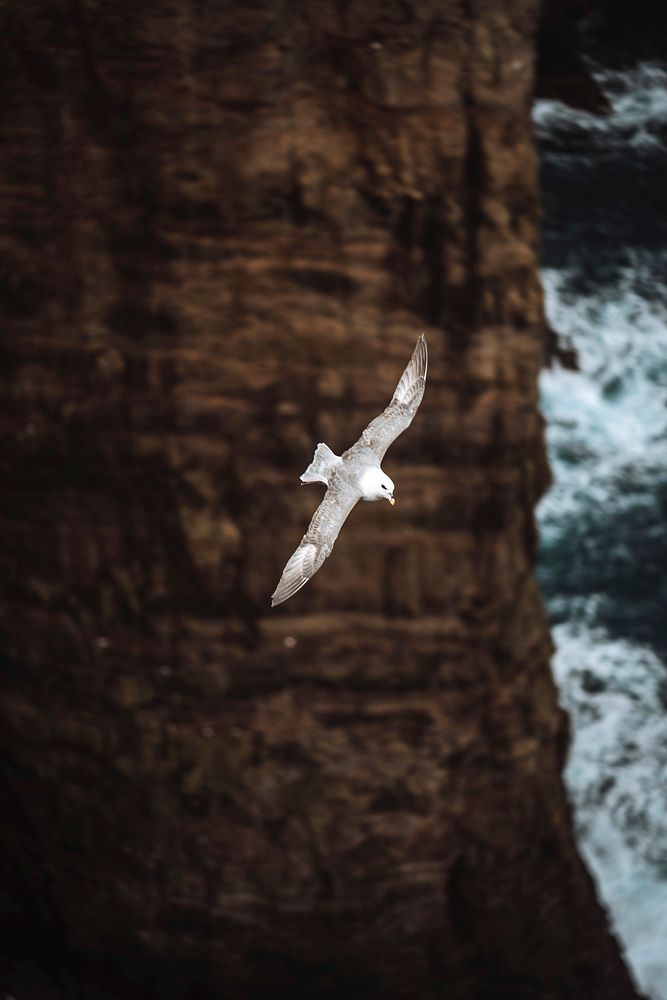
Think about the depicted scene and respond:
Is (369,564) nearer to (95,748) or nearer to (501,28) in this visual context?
(95,748)

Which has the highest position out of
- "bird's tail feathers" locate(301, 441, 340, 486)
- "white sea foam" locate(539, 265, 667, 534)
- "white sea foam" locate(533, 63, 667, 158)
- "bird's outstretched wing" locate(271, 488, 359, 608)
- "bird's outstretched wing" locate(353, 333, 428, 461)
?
"white sea foam" locate(533, 63, 667, 158)

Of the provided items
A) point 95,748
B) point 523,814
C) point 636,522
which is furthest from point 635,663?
point 95,748

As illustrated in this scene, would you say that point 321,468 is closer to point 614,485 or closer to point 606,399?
point 614,485

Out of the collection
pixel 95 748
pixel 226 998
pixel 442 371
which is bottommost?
pixel 226 998

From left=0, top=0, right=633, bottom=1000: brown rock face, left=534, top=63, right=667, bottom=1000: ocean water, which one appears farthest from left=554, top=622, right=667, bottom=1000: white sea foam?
left=0, top=0, right=633, bottom=1000: brown rock face

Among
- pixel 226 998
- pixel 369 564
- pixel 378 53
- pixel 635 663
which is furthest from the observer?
pixel 635 663

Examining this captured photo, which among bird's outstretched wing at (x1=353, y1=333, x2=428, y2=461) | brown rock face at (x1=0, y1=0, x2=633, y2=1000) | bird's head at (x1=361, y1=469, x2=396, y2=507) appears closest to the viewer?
bird's head at (x1=361, y1=469, x2=396, y2=507)

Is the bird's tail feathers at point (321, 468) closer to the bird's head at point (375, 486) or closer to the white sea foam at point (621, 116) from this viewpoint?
the bird's head at point (375, 486)

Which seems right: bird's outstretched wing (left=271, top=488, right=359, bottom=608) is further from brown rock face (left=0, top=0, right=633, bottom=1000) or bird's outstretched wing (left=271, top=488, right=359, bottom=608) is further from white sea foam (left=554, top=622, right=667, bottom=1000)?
white sea foam (left=554, top=622, right=667, bottom=1000)
